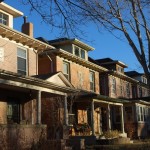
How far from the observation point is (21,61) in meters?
21.6

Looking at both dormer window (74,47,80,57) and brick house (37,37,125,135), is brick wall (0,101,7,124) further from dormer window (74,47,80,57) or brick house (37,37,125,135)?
dormer window (74,47,80,57)

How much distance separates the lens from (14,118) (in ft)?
66.3

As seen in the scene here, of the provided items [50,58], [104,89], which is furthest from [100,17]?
[104,89]

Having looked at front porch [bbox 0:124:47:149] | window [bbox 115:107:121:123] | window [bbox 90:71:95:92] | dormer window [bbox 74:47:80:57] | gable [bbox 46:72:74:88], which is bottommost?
front porch [bbox 0:124:47:149]

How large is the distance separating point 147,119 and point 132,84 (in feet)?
23.9

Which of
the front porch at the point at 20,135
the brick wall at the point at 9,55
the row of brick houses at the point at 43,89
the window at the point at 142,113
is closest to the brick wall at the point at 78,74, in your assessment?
the row of brick houses at the point at 43,89

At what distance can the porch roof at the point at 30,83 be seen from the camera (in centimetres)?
1580

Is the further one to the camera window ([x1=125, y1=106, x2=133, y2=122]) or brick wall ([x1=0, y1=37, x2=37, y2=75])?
window ([x1=125, y1=106, x2=133, y2=122])

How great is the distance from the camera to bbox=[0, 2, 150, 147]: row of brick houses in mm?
16703

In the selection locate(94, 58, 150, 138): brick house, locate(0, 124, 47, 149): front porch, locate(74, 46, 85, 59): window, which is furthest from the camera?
locate(94, 58, 150, 138): brick house

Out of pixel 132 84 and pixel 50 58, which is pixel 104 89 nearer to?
pixel 132 84

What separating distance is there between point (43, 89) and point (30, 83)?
1289 millimetres

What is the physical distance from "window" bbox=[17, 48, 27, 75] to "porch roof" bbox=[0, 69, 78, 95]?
2892 millimetres

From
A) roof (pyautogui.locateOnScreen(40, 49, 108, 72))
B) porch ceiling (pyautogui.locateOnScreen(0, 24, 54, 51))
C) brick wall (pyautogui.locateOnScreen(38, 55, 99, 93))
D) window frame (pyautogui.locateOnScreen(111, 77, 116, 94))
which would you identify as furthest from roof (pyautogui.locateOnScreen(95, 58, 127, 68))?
porch ceiling (pyautogui.locateOnScreen(0, 24, 54, 51))
